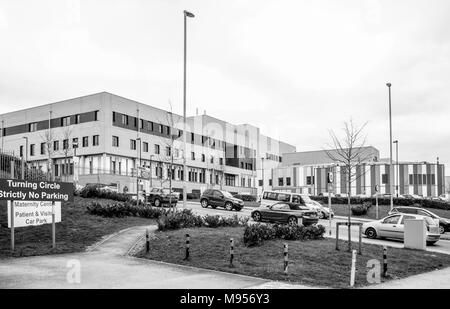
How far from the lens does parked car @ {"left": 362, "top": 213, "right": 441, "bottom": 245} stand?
74.5 ft

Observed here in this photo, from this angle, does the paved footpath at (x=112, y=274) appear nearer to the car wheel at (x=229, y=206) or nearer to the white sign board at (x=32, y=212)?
the white sign board at (x=32, y=212)

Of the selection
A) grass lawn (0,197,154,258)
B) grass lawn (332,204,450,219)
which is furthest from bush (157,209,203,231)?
grass lawn (332,204,450,219)

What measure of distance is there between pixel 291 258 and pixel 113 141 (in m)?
53.1

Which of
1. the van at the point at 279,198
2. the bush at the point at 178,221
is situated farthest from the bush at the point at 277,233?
the van at the point at 279,198

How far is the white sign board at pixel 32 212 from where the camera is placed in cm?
1678

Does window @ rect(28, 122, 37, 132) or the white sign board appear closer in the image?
the white sign board

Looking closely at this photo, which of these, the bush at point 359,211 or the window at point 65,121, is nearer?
the bush at point 359,211

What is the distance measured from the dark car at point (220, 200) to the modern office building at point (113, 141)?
49.2 ft

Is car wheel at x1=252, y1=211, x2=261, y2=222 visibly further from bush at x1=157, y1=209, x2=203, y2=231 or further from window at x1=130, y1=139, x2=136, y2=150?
window at x1=130, y1=139, x2=136, y2=150

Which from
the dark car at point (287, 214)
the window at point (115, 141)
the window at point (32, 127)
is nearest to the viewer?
the dark car at point (287, 214)

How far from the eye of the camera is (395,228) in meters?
23.1

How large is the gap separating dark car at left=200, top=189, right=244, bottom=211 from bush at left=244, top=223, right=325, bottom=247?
19686mm
